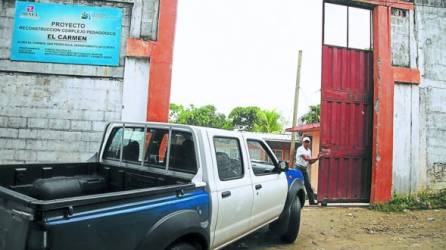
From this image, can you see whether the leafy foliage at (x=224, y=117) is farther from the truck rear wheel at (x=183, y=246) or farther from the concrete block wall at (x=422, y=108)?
the truck rear wheel at (x=183, y=246)

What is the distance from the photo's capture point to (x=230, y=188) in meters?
3.86

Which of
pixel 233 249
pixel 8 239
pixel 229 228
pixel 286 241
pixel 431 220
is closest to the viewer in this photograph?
pixel 8 239

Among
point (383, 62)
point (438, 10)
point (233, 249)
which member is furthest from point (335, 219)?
point (438, 10)

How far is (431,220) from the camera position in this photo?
25.6 feet

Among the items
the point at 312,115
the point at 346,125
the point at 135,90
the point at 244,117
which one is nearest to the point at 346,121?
the point at 346,125

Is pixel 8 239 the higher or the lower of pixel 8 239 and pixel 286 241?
the higher

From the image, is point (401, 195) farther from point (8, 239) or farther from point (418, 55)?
point (8, 239)

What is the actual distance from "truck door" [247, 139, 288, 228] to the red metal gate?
12.5 ft

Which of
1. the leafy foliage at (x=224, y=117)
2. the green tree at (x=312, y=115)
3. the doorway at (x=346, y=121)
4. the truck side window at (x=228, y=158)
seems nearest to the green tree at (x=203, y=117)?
the leafy foliage at (x=224, y=117)

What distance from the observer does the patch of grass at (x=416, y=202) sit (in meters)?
8.77

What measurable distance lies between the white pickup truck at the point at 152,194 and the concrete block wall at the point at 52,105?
286 centimetres

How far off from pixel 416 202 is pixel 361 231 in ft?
10.1

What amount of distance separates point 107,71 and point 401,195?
727 centimetres

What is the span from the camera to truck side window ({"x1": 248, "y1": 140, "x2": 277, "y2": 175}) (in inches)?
191
